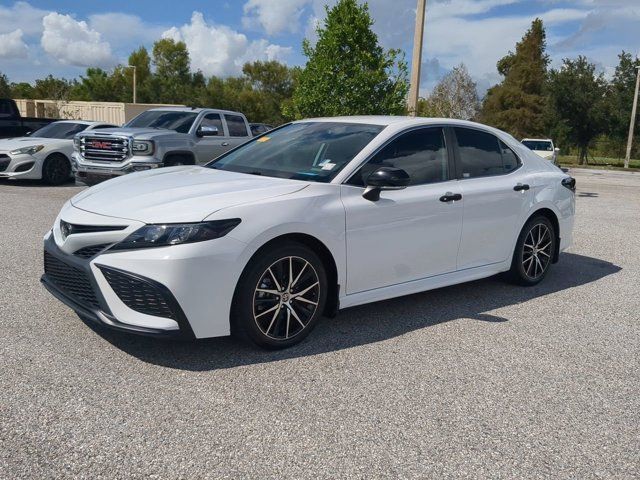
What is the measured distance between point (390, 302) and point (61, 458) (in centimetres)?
329

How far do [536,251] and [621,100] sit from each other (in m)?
43.2

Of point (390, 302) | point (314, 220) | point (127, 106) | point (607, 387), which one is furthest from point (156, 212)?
point (127, 106)

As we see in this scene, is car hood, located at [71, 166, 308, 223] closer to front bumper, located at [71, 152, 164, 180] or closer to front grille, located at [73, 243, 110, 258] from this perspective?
Result: front grille, located at [73, 243, 110, 258]

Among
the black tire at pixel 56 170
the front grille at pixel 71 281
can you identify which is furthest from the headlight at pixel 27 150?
the front grille at pixel 71 281

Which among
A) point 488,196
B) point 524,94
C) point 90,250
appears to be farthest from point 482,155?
point 524,94

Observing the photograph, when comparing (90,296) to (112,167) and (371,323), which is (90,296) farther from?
(112,167)

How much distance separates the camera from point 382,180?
445 cm

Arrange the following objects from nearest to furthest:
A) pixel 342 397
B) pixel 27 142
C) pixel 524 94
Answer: pixel 342 397 → pixel 27 142 → pixel 524 94

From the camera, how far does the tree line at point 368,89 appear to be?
12312 mm

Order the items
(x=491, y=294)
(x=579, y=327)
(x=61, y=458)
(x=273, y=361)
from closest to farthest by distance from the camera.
A: (x=61, y=458), (x=273, y=361), (x=579, y=327), (x=491, y=294)

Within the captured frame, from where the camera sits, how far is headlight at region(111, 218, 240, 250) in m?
3.74

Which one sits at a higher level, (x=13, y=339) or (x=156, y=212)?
(x=156, y=212)

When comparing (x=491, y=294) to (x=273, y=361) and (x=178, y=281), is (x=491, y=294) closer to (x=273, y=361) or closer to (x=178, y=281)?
(x=273, y=361)

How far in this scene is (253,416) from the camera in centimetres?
331
